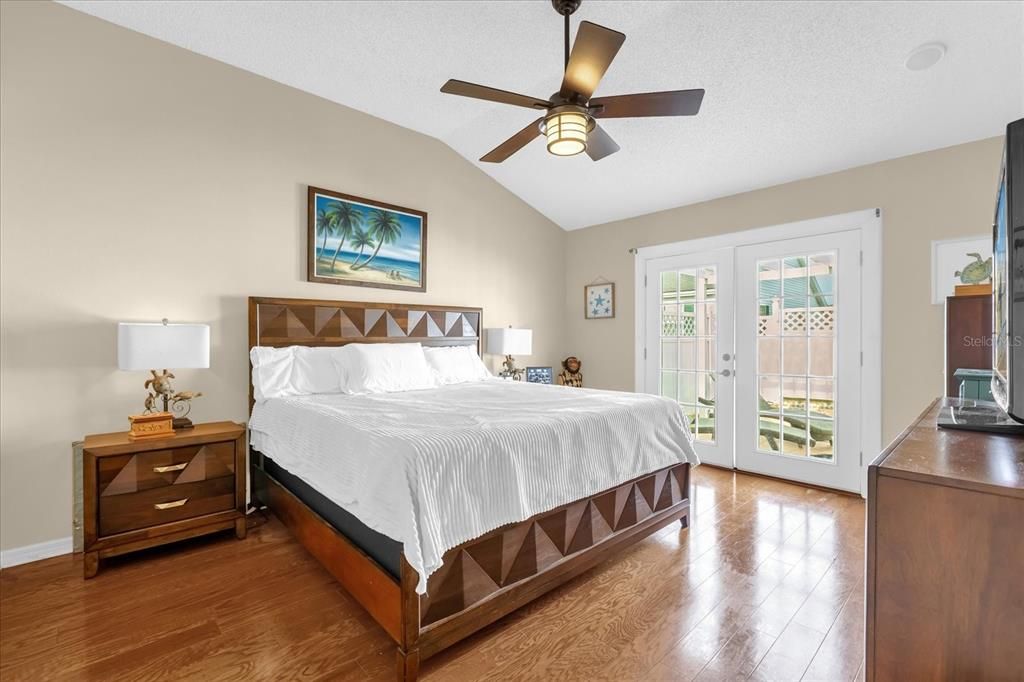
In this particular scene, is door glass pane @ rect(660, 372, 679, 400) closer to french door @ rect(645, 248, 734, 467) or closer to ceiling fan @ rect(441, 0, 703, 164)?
french door @ rect(645, 248, 734, 467)

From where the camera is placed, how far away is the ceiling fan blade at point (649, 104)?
6.77 ft

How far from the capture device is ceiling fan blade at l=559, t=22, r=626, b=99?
5.82 ft

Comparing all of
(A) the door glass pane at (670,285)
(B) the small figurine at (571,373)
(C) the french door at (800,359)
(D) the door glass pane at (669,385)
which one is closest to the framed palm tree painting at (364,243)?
(B) the small figurine at (571,373)

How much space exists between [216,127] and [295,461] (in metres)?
2.36

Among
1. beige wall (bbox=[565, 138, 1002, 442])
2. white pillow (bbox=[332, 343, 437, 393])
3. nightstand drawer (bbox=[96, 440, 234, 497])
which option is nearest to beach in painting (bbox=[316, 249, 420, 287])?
white pillow (bbox=[332, 343, 437, 393])

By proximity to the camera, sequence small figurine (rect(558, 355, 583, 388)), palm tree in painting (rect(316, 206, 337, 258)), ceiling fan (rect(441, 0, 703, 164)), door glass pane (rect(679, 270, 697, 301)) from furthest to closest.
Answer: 1. small figurine (rect(558, 355, 583, 388))
2. door glass pane (rect(679, 270, 697, 301))
3. palm tree in painting (rect(316, 206, 337, 258))
4. ceiling fan (rect(441, 0, 703, 164))

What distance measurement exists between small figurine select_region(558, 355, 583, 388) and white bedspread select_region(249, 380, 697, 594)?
7.15ft

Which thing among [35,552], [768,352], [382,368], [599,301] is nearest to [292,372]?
[382,368]

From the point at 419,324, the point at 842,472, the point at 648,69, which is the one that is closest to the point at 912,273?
the point at 842,472

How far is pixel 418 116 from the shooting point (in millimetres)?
3900

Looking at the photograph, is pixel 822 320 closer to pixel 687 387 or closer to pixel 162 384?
pixel 687 387

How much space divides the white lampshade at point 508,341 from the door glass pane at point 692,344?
139cm

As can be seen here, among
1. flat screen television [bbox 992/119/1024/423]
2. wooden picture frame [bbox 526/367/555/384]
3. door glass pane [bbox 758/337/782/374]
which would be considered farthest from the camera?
wooden picture frame [bbox 526/367/555/384]

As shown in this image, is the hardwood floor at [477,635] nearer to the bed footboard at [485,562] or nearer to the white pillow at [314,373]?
the bed footboard at [485,562]
